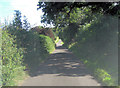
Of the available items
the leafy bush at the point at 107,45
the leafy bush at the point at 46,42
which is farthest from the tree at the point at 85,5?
the leafy bush at the point at 46,42

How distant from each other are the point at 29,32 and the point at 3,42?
5277mm

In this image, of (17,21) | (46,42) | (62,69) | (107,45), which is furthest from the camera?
(46,42)

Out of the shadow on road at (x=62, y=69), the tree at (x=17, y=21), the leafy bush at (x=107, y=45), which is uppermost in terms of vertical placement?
the tree at (x=17, y=21)

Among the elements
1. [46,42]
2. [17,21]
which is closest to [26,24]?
[17,21]

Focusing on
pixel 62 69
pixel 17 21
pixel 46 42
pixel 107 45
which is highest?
pixel 17 21

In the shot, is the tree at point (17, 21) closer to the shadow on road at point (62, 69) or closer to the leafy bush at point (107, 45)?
the shadow on road at point (62, 69)

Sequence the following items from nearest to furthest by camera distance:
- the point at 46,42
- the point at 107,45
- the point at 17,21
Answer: the point at 107,45 → the point at 17,21 → the point at 46,42

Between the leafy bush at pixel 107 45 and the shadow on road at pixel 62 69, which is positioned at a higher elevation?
the leafy bush at pixel 107 45

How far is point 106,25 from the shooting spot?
8297 mm

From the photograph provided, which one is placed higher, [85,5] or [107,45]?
[85,5]

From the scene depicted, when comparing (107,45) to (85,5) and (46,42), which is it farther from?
(46,42)

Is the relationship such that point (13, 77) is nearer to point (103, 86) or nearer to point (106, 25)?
point (103, 86)

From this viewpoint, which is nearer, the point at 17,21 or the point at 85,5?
the point at 17,21

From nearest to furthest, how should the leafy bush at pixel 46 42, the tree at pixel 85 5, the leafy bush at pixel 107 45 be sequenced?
1. the leafy bush at pixel 107 45
2. the tree at pixel 85 5
3. the leafy bush at pixel 46 42
